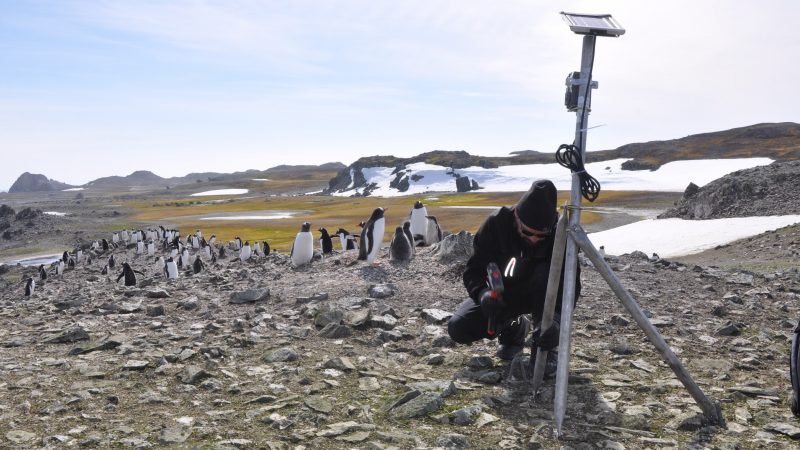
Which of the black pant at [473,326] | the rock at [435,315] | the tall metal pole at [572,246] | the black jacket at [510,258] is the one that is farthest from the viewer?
the rock at [435,315]

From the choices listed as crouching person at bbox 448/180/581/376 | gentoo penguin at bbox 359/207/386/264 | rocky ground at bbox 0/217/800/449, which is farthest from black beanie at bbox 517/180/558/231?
gentoo penguin at bbox 359/207/386/264

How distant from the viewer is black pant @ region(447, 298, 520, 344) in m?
5.13

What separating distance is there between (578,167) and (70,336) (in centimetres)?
517

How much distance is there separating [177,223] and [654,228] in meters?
38.9

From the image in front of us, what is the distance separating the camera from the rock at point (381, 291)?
7910 mm

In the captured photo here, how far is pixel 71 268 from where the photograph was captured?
22.0m

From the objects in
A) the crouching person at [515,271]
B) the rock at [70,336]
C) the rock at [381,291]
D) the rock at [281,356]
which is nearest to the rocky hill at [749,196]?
the rock at [381,291]

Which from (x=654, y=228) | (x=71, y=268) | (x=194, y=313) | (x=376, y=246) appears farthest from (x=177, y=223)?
(x=194, y=313)

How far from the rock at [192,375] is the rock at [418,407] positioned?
168cm

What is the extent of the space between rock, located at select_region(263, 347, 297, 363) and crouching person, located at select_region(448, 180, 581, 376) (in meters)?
1.41

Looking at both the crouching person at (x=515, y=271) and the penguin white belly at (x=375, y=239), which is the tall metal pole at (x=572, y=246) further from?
the penguin white belly at (x=375, y=239)

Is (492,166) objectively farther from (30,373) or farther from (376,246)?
(30,373)

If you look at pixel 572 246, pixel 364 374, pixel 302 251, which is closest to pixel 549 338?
pixel 572 246

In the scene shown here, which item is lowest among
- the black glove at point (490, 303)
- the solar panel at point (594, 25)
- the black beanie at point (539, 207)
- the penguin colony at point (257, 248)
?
the penguin colony at point (257, 248)
